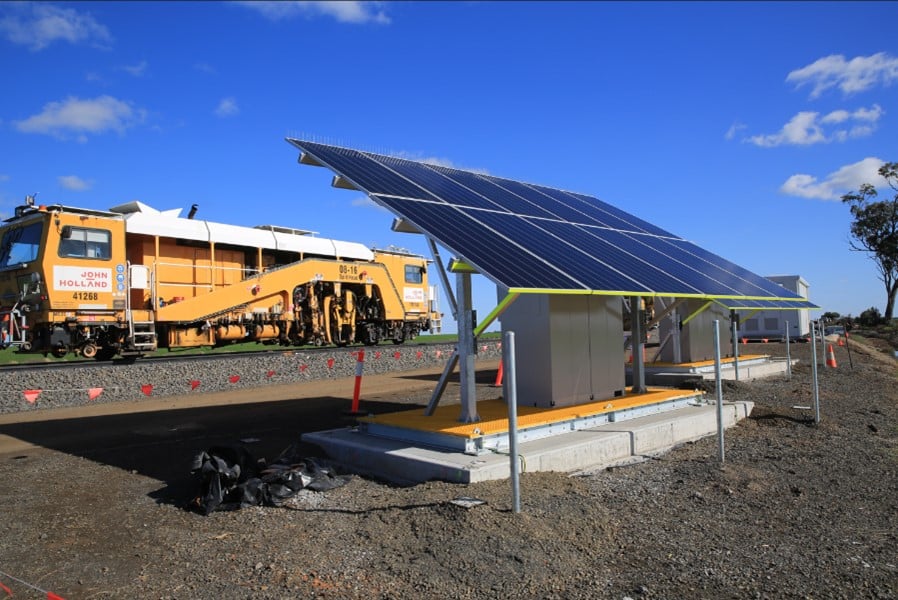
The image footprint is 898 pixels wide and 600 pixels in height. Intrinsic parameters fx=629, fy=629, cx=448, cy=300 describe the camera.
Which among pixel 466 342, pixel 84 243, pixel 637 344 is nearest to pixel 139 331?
pixel 84 243

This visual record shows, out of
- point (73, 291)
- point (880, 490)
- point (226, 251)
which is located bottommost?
point (880, 490)

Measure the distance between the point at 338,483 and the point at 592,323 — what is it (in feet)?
17.0

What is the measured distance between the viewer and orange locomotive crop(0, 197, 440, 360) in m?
15.3

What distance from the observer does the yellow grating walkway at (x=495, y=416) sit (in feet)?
25.2

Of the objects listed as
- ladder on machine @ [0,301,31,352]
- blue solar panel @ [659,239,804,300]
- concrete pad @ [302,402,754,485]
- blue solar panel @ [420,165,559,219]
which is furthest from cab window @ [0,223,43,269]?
blue solar panel @ [659,239,804,300]

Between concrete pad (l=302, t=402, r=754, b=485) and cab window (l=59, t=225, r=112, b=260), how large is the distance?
10.3m

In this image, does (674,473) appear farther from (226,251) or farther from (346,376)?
(226,251)

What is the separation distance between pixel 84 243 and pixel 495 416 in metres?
12.4

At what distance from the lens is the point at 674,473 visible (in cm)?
750

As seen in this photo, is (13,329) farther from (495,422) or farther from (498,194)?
(495,422)

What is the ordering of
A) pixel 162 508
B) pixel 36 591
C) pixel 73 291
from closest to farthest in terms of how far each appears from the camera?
pixel 36 591, pixel 162 508, pixel 73 291

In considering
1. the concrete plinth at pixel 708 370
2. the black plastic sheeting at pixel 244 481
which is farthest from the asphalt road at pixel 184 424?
the concrete plinth at pixel 708 370

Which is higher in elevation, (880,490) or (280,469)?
(280,469)

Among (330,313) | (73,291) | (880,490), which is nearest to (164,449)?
(73,291)
